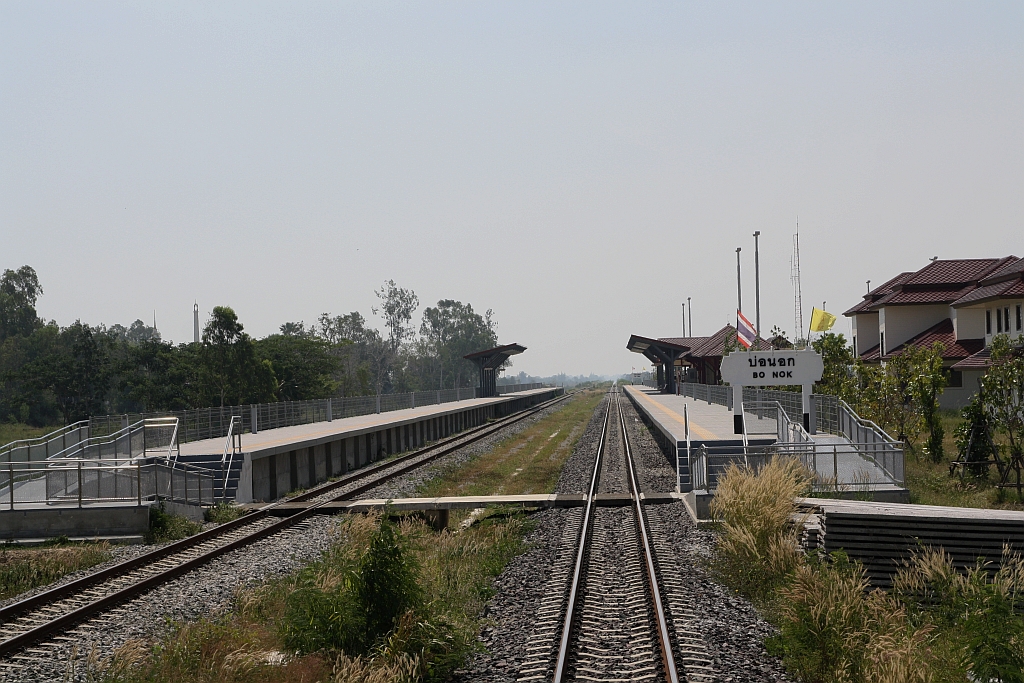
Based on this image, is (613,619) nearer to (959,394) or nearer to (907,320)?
(959,394)

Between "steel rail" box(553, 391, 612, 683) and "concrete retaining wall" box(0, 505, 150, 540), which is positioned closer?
"steel rail" box(553, 391, 612, 683)

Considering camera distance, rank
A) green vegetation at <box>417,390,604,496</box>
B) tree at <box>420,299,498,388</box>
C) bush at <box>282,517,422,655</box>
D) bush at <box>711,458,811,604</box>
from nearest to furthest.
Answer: bush at <box>282,517,422,655</box> → bush at <box>711,458,811,604</box> → green vegetation at <box>417,390,604,496</box> → tree at <box>420,299,498,388</box>

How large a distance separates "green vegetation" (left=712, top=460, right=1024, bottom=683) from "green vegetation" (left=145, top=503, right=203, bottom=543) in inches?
392

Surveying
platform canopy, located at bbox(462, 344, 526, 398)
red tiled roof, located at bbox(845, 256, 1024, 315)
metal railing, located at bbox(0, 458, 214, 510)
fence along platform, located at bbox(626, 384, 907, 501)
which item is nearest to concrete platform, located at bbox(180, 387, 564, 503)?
metal railing, located at bbox(0, 458, 214, 510)

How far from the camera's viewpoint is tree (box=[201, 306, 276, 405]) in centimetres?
5803

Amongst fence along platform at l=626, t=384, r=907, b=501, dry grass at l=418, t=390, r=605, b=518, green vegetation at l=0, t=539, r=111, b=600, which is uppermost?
fence along platform at l=626, t=384, r=907, b=501

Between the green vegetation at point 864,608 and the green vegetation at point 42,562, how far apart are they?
31.9 feet

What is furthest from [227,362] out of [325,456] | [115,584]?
[115,584]

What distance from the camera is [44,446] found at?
21.4m

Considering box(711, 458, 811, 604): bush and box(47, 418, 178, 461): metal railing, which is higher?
box(47, 418, 178, 461): metal railing

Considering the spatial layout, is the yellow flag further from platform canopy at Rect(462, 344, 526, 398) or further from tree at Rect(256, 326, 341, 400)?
tree at Rect(256, 326, 341, 400)

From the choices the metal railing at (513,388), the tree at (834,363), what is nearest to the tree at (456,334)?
the metal railing at (513,388)

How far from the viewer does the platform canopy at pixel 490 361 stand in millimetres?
70000

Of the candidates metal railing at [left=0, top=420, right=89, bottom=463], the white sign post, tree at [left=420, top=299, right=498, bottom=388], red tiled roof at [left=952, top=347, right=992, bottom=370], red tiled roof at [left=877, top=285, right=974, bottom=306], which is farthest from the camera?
tree at [left=420, top=299, right=498, bottom=388]
